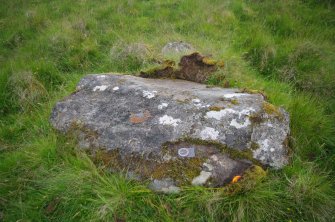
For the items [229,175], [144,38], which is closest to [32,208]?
[229,175]

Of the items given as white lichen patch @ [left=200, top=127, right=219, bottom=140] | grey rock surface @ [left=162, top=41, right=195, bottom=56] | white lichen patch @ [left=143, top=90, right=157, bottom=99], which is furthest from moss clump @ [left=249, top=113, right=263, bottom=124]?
grey rock surface @ [left=162, top=41, right=195, bottom=56]

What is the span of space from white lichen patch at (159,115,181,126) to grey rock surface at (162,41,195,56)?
2.51m

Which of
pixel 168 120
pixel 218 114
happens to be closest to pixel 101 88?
pixel 168 120

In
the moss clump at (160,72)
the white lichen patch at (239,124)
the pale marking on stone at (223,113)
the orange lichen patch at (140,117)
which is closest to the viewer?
the white lichen patch at (239,124)

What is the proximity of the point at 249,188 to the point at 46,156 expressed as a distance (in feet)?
7.78

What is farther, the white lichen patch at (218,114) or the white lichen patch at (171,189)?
the white lichen patch at (218,114)

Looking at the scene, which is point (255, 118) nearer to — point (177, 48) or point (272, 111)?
point (272, 111)

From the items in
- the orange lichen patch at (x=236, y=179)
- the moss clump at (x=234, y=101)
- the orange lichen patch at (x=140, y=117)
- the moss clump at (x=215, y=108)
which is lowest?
the orange lichen patch at (x=236, y=179)

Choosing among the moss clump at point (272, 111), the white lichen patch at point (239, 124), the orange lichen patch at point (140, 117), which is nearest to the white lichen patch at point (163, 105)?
the orange lichen patch at point (140, 117)

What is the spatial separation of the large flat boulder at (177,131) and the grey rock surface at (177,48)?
197cm

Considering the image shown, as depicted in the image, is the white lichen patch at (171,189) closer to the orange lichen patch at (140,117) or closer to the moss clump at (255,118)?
the orange lichen patch at (140,117)

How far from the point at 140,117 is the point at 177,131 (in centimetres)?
53

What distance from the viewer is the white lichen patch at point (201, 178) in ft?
8.89

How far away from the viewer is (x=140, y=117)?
3.31 m
